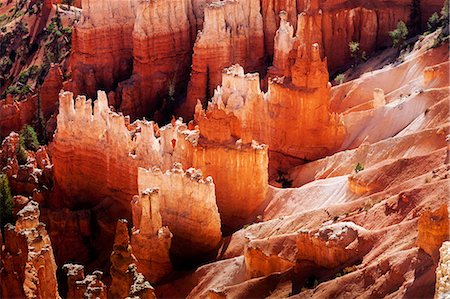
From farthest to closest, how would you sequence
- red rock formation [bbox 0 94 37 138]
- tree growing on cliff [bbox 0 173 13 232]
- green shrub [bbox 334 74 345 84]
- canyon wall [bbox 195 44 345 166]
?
1. red rock formation [bbox 0 94 37 138]
2. green shrub [bbox 334 74 345 84]
3. canyon wall [bbox 195 44 345 166]
4. tree growing on cliff [bbox 0 173 13 232]

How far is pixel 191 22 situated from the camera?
153 ft

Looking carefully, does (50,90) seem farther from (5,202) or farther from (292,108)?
(292,108)

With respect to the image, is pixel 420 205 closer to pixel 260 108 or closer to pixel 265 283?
pixel 265 283

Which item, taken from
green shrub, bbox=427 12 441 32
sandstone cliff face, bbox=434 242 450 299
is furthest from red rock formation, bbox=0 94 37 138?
sandstone cliff face, bbox=434 242 450 299

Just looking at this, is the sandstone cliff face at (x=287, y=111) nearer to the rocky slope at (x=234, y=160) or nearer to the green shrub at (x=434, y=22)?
the rocky slope at (x=234, y=160)

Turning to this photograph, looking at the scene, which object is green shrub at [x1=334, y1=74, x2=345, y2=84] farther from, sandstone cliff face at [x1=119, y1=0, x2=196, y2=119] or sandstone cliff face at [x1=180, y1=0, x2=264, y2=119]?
sandstone cliff face at [x1=119, y1=0, x2=196, y2=119]

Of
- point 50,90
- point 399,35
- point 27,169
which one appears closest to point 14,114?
point 50,90

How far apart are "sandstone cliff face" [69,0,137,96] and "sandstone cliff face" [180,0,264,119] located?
18.9ft

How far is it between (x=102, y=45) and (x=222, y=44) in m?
7.90

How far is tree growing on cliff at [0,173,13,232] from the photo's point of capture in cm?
3022

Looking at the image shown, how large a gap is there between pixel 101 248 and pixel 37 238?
31.4ft

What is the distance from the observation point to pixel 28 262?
2080 centimetres

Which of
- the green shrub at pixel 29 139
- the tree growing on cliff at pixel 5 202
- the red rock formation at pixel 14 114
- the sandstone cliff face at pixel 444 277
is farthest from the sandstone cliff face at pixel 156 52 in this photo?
the sandstone cliff face at pixel 444 277

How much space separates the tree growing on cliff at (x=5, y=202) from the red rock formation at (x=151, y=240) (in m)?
5.93
